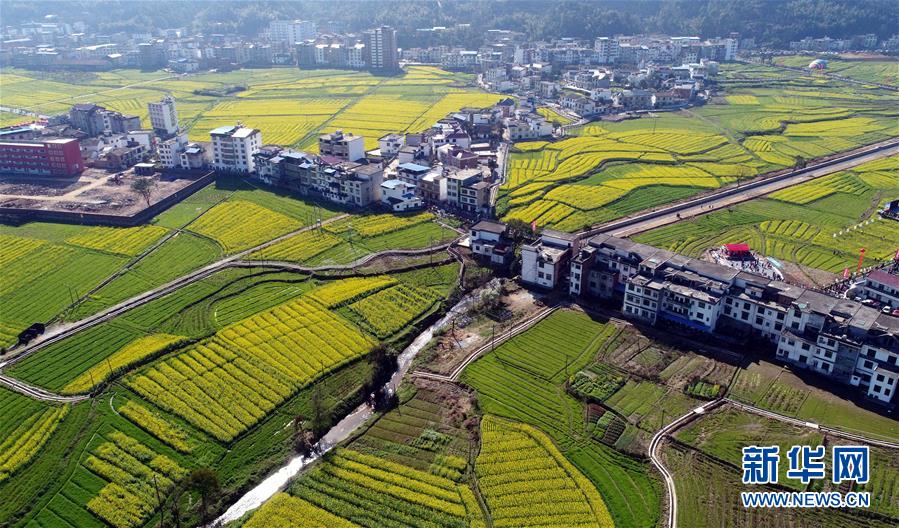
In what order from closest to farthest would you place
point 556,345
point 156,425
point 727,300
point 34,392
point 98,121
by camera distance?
point 156,425, point 34,392, point 556,345, point 727,300, point 98,121

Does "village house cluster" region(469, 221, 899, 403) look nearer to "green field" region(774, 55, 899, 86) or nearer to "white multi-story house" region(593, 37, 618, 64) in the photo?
"green field" region(774, 55, 899, 86)

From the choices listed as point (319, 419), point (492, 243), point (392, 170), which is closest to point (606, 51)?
point (392, 170)

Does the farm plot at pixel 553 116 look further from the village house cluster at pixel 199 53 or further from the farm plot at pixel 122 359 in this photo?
the farm plot at pixel 122 359

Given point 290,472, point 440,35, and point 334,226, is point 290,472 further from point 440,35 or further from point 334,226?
point 440,35

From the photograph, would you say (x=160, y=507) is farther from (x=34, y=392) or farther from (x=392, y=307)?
(x=392, y=307)

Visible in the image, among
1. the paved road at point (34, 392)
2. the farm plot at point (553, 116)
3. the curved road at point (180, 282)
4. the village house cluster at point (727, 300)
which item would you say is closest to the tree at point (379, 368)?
the curved road at point (180, 282)

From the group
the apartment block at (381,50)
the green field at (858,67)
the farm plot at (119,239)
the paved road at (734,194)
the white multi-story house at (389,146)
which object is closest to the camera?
the farm plot at (119,239)

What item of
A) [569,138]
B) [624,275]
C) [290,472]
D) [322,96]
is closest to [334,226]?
[624,275]
